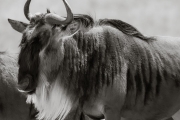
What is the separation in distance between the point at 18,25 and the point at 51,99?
49.6 inches

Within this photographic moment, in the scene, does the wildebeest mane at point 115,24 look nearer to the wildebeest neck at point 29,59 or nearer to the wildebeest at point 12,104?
the wildebeest neck at point 29,59

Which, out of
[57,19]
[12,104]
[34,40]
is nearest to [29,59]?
[34,40]

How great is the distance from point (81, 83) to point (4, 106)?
101 inches

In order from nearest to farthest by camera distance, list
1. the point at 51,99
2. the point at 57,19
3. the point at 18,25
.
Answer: the point at 57,19 < the point at 51,99 < the point at 18,25

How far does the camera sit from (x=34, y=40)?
→ 309 inches

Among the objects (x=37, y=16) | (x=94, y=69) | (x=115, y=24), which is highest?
(x=37, y=16)

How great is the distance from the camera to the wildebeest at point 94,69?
7914 mm

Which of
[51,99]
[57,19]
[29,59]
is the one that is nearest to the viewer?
[29,59]

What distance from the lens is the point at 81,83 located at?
811cm

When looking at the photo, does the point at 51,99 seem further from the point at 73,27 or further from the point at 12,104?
the point at 12,104

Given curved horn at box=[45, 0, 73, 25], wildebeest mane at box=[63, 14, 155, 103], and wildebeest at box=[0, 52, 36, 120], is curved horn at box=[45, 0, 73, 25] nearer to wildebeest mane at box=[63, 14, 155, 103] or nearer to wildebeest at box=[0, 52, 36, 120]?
wildebeest mane at box=[63, 14, 155, 103]

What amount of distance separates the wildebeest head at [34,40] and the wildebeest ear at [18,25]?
0.37 m

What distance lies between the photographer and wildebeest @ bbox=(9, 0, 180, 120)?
26.0ft

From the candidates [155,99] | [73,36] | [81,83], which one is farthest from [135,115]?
[73,36]
